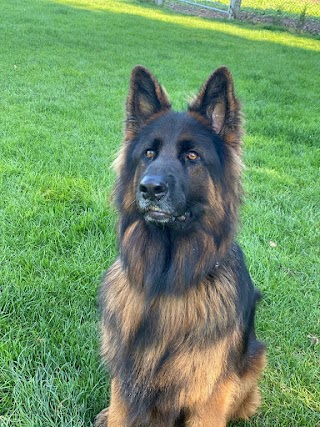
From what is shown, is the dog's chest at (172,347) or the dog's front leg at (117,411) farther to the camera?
the dog's front leg at (117,411)

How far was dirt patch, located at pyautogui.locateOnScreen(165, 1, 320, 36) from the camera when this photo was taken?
678 inches

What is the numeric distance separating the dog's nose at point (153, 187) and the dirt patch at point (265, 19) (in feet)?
56.0

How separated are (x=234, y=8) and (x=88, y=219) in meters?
16.9

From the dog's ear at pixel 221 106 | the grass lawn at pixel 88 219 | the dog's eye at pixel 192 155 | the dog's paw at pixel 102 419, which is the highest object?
the dog's ear at pixel 221 106

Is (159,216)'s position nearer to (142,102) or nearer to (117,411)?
(142,102)

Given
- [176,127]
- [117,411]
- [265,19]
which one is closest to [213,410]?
[117,411]

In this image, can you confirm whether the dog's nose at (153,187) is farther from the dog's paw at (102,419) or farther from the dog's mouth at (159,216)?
the dog's paw at (102,419)

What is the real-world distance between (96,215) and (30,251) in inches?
28.4

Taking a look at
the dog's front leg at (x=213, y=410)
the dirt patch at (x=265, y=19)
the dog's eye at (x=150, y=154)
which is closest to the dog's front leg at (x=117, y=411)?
the dog's front leg at (x=213, y=410)

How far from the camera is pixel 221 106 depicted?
2342 mm

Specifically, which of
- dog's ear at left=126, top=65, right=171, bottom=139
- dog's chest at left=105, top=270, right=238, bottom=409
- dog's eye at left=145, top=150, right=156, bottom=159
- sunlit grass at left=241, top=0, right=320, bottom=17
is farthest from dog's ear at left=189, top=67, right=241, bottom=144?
sunlit grass at left=241, top=0, right=320, bottom=17

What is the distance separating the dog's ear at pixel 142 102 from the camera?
2.44 metres

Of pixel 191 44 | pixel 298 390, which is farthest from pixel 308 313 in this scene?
pixel 191 44

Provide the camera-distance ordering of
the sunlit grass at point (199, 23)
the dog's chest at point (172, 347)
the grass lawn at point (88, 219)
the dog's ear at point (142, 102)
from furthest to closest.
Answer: the sunlit grass at point (199, 23) < the grass lawn at point (88, 219) < the dog's ear at point (142, 102) < the dog's chest at point (172, 347)
